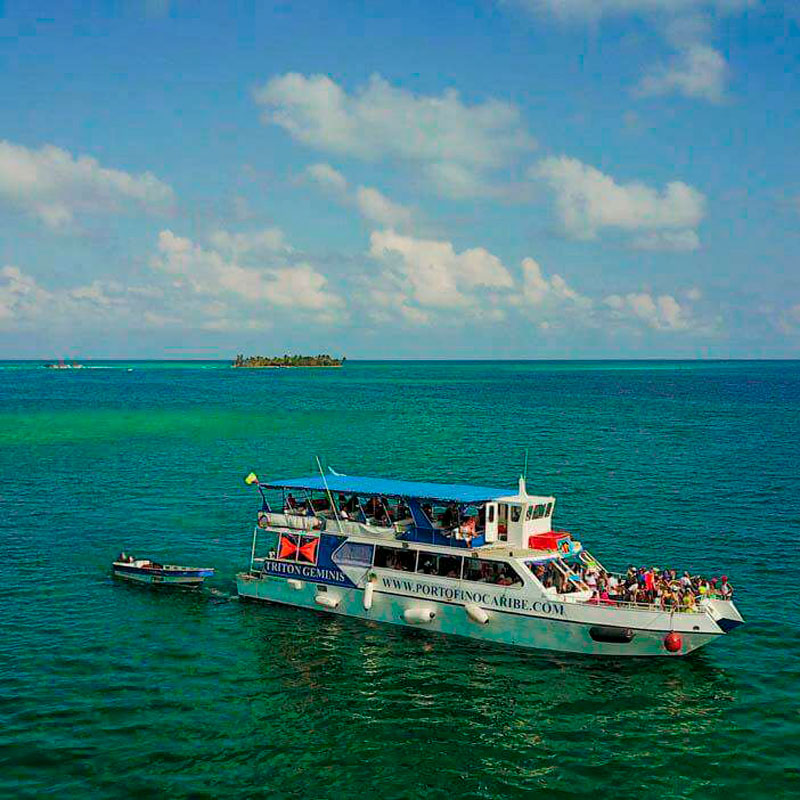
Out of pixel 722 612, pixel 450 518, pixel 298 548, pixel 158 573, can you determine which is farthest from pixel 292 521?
pixel 722 612

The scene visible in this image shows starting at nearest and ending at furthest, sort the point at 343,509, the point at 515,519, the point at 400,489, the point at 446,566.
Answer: the point at 515,519 → the point at 446,566 → the point at 400,489 → the point at 343,509

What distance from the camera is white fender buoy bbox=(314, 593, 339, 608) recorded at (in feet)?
114

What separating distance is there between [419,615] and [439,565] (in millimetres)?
2228

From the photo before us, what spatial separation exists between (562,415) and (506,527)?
95543mm

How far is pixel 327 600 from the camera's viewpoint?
35.0 meters

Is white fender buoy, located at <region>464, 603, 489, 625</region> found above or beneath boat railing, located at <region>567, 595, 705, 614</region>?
beneath

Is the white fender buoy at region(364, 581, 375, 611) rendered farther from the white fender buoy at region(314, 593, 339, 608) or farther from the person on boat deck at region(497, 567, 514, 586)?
the person on boat deck at region(497, 567, 514, 586)

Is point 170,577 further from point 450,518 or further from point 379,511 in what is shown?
point 450,518

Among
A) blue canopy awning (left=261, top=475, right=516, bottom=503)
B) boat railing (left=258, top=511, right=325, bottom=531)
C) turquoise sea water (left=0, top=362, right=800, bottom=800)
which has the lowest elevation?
turquoise sea water (left=0, top=362, right=800, bottom=800)

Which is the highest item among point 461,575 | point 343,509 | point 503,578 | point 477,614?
point 343,509

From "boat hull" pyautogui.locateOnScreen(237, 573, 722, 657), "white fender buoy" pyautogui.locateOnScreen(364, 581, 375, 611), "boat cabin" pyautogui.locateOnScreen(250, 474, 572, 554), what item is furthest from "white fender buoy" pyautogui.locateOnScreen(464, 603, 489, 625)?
"white fender buoy" pyautogui.locateOnScreen(364, 581, 375, 611)

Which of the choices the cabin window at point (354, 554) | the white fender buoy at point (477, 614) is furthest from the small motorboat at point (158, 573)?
the white fender buoy at point (477, 614)

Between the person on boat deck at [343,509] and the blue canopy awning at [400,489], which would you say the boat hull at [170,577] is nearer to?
the blue canopy awning at [400,489]

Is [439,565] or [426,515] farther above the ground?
[426,515]
